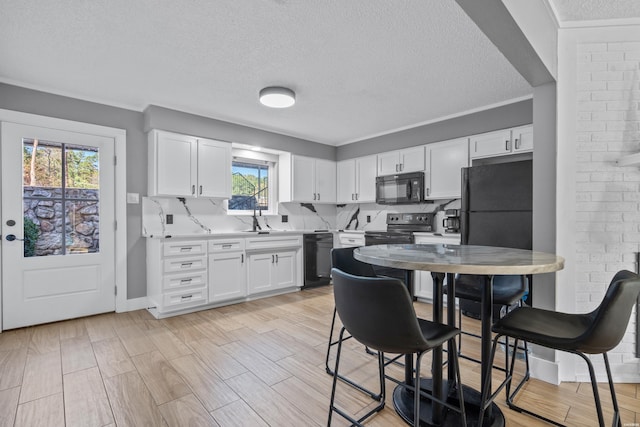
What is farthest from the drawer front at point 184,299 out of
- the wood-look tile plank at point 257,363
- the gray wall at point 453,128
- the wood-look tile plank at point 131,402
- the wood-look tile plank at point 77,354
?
the gray wall at point 453,128

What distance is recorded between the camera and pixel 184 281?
346 centimetres

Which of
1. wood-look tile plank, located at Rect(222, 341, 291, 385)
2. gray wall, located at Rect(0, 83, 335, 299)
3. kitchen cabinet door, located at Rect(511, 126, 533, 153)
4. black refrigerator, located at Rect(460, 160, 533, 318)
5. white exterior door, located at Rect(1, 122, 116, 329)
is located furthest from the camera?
kitchen cabinet door, located at Rect(511, 126, 533, 153)

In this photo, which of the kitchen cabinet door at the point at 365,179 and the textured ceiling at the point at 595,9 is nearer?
the textured ceiling at the point at 595,9

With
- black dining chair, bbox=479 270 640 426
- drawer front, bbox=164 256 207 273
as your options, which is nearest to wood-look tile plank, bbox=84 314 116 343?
drawer front, bbox=164 256 207 273

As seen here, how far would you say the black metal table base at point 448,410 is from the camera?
1614 millimetres

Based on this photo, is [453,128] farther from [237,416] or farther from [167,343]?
[167,343]

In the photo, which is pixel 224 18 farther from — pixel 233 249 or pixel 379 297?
pixel 233 249

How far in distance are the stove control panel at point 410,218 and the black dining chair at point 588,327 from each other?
8.91 feet

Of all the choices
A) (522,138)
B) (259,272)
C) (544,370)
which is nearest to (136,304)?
(259,272)

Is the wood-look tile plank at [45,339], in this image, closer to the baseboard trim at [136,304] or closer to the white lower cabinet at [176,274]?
the baseboard trim at [136,304]

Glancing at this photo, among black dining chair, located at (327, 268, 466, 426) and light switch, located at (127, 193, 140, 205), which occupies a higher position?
light switch, located at (127, 193, 140, 205)

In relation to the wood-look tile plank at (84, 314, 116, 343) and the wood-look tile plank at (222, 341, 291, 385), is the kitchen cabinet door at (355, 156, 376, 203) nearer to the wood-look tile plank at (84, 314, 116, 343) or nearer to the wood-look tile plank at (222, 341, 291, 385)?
the wood-look tile plank at (222, 341, 291, 385)

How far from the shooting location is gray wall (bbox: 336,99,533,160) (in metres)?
3.40

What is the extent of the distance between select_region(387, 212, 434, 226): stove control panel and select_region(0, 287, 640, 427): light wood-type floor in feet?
4.90
